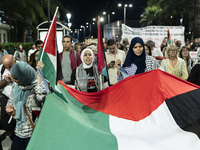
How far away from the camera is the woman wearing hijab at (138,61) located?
17.4 feet

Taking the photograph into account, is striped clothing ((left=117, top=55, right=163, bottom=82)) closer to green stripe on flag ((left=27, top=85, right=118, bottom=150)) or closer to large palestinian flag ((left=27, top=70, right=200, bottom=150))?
large palestinian flag ((left=27, top=70, right=200, bottom=150))

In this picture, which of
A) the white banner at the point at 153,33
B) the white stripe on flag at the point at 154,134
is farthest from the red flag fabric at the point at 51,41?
the white banner at the point at 153,33

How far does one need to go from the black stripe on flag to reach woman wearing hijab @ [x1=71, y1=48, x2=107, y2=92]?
1.62 metres

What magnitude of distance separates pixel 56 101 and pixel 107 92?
148 cm

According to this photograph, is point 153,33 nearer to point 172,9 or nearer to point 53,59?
point 53,59

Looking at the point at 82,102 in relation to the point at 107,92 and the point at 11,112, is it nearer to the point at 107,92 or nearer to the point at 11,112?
the point at 107,92

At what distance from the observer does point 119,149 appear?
124 inches

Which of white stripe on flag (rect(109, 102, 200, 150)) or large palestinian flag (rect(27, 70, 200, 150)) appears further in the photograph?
white stripe on flag (rect(109, 102, 200, 150))

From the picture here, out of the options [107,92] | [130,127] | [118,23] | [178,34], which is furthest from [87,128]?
[118,23]

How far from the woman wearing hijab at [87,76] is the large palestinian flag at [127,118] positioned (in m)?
0.51

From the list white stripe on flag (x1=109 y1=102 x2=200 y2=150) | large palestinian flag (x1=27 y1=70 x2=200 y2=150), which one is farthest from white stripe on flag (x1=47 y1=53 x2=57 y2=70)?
white stripe on flag (x1=109 y1=102 x2=200 y2=150)

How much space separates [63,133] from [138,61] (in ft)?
8.88

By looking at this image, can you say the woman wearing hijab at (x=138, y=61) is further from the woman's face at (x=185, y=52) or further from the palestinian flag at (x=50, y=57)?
the woman's face at (x=185, y=52)

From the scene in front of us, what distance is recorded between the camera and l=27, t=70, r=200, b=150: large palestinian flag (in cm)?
309
